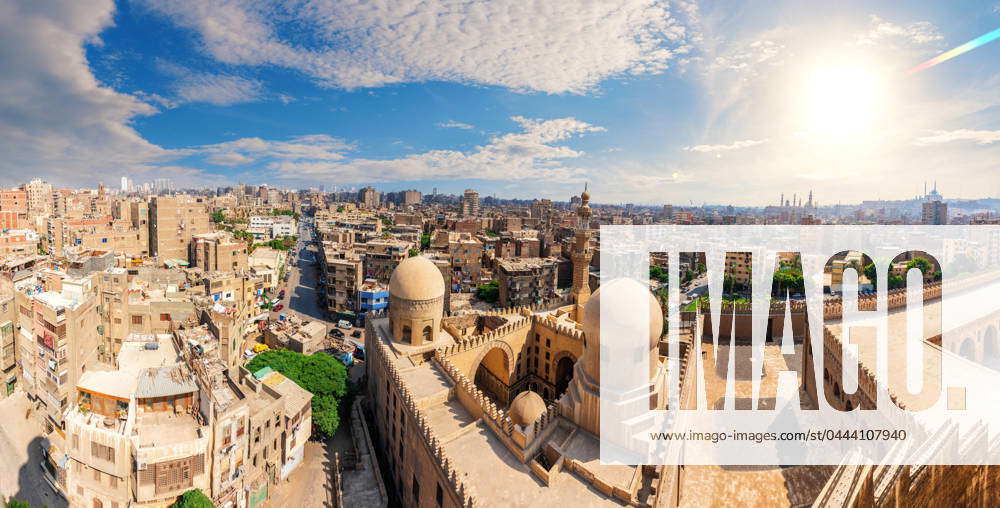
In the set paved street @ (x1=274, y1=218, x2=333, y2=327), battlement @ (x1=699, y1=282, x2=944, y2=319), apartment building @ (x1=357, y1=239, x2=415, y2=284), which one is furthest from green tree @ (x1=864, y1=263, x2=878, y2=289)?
paved street @ (x1=274, y1=218, x2=333, y2=327)

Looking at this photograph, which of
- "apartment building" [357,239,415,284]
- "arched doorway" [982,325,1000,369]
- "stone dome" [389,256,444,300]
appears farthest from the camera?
"apartment building" [357,239,415,284]

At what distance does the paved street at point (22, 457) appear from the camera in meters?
19.4

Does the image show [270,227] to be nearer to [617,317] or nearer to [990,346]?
[617,317]

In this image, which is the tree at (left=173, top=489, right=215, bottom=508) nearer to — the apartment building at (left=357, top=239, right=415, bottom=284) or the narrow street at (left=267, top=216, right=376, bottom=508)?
the narrow street at (left=267, top=216, right=376, bottom=508)

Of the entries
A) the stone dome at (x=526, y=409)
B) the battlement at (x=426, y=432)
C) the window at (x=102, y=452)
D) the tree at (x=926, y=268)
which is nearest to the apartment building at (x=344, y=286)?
the battlement at (x=426, y=432)

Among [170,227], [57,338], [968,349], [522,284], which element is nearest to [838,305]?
[968,349]

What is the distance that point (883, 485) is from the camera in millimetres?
10016

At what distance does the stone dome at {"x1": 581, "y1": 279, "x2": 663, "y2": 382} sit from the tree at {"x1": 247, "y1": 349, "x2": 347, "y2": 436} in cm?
1429

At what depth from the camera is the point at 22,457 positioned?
73.0ft

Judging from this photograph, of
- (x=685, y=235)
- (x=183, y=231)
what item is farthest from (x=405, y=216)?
(x=685, y=235)

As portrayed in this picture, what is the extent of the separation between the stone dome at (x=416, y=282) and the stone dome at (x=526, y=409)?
8760mm

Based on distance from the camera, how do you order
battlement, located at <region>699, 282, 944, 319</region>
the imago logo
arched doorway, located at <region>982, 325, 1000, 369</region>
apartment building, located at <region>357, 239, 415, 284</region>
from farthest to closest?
apartment building, located at <region>357, 239, 415, 284</region> < battlement, located at <region>699, 282, 944, 319</region> < arched doorway, located at <region>982, 325, 1000, 369</region> < the imago logo

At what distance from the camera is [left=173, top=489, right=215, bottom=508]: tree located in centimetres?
1406

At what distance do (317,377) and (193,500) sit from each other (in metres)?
9.03
